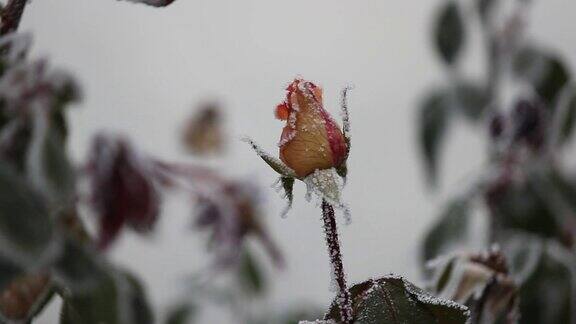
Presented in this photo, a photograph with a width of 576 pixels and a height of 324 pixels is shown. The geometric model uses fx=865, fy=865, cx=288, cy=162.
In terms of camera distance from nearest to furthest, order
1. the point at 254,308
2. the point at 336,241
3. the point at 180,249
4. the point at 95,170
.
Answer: the point at 336,241 → the point at 95,170 → the point at 254,308 → the point at 180,249

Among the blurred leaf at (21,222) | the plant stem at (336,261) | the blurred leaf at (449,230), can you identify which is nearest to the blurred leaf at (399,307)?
the plant stem at (336,261)

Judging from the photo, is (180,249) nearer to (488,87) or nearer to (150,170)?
(488,87)

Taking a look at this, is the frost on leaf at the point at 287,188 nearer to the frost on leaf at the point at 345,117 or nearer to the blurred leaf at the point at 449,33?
the frost on leaf at the point at 345,117

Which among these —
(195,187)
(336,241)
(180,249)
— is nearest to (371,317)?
(336,241)

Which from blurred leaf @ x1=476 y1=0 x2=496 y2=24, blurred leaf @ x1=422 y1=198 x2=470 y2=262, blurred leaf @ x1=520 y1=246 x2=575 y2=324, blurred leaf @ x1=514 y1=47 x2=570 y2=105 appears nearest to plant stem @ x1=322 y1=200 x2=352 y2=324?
blurred leaf @ x1=520 y1=246 x2=575 y2=324

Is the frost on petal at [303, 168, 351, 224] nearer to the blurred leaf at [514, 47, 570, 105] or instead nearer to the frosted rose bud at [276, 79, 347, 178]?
the frosted rose bud at [276, 79, 347, 178]
